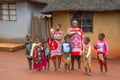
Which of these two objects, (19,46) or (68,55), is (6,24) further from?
(68,55)

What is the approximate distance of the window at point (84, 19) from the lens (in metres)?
14.8

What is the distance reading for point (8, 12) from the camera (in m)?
19.0

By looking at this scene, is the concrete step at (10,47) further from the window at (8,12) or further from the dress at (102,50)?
the dress at (102,50)

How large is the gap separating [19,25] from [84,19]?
532 cm

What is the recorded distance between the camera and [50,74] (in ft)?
35.4

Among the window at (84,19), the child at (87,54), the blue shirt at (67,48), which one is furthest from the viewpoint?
the window at (84,19)

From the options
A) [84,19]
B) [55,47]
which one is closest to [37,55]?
[55,47]

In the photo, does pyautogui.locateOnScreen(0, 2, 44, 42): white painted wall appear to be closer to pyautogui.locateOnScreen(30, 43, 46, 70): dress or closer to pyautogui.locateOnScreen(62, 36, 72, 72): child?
pyautogui.locateOnScreen(30, 43, 46, 70): dress

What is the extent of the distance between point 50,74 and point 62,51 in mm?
957

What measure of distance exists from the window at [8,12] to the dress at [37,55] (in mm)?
8021

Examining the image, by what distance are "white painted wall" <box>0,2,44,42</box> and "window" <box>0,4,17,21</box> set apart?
223mm

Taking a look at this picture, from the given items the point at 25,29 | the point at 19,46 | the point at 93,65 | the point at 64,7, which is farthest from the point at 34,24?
the point at 93,65

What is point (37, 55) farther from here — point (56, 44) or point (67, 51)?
point (67, 51)

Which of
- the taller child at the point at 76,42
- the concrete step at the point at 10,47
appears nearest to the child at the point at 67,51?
the taller child at the point at 76,42
